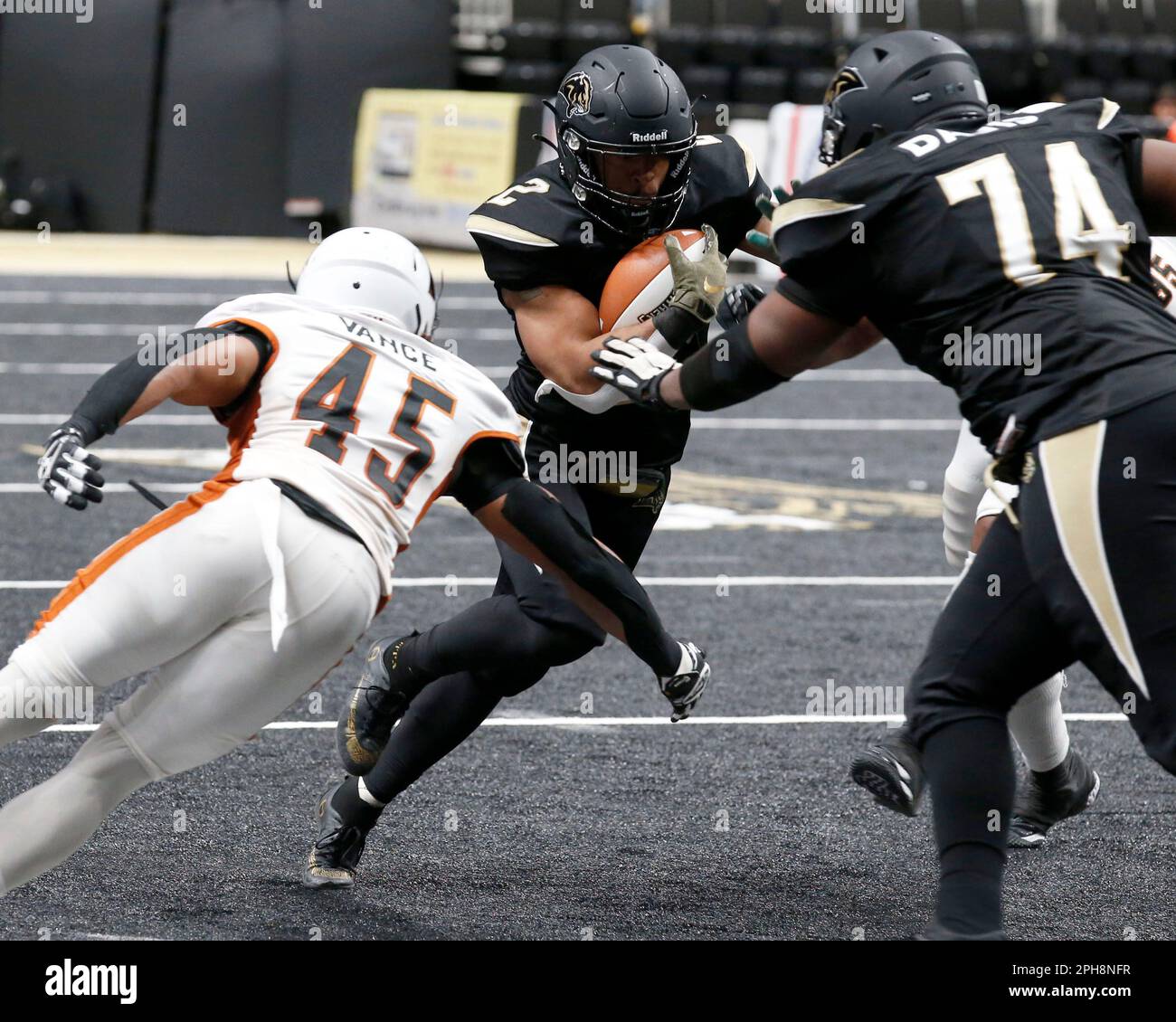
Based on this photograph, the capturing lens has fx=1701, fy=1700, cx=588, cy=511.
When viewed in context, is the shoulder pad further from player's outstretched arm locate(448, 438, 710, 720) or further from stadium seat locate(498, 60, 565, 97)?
stadium seat locate(498, 60, 565, 97)

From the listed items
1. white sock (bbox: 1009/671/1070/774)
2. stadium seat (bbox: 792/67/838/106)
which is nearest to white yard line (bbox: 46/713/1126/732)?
white sock (bbox: 1009/671/1070/774)

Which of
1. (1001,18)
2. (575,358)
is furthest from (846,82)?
(1001,18)

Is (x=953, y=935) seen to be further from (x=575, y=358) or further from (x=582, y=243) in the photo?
(x=582, y=243)

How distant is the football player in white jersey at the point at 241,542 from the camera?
2.88 m

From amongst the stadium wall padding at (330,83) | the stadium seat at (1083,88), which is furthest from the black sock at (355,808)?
the stadium seat at (1083,88)

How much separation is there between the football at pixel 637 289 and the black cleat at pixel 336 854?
1.24m

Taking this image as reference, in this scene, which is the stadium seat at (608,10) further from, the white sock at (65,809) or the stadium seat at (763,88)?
the white sock at (65,809)

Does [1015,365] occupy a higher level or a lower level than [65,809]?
higher

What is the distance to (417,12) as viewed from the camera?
16766mm

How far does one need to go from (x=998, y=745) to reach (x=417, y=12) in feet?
49.6

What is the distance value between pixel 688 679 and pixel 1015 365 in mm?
1161

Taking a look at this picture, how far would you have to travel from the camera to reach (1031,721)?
384cm

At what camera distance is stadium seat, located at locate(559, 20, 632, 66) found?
1691cm
